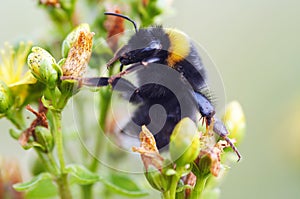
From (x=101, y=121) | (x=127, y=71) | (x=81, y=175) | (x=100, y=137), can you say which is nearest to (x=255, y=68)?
(x=100, y=137)

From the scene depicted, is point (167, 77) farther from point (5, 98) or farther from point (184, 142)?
point (5, 98)

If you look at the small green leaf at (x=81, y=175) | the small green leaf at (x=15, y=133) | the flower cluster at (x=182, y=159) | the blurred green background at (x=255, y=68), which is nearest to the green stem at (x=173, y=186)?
the flower cluster at (x=182, y=159)

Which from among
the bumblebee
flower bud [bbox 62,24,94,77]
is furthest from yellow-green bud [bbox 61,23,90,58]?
the bumblebee

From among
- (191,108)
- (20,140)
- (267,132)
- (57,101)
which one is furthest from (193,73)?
(267,132)

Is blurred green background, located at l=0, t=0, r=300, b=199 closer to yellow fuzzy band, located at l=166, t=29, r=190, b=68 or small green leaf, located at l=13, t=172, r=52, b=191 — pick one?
small green leaf, located at l=13, t=172, r=52, b=191

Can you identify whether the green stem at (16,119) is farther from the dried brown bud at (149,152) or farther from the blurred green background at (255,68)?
the blurred green background at (255,68)

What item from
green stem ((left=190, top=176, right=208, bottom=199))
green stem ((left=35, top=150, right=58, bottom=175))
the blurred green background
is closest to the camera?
green stem ((left=190, top=176, right=208, bottom=199))

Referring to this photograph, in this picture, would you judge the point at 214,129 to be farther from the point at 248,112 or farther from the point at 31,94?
the point at 248,112
